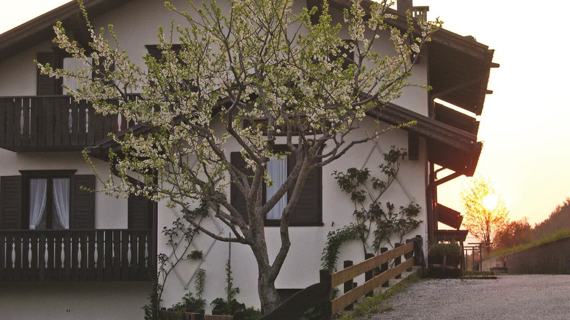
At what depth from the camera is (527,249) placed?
38969mm

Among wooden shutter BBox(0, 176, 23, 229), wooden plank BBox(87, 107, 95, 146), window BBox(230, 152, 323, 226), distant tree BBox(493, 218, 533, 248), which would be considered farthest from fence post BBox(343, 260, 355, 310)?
distant tree BBox(493, 218, 533, 248)

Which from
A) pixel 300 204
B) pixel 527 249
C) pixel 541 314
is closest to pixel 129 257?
pixel 300 204

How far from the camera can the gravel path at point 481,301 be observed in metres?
15.9

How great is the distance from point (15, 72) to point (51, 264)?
5192mm

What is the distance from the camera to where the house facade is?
22375 mm

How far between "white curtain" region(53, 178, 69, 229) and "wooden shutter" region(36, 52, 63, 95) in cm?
223

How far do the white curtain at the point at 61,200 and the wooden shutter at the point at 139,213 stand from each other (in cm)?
165

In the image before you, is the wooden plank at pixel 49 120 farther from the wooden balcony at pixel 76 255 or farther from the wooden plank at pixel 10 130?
the wooden balcony at pixel 76 255

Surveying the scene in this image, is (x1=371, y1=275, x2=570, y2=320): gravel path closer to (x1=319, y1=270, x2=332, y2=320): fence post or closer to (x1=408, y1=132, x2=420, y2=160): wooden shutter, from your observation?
(x1=319, y1=270, x2=332, y2=320): fence post

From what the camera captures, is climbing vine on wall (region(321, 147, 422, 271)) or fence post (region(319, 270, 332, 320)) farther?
climbing vine on wall (region(321, 147, 422, 271))

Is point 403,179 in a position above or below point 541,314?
above

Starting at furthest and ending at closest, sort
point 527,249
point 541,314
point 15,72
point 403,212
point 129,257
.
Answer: point 527,249 < point 15,72 < point 129,257 < point 403,212 < point 541,314

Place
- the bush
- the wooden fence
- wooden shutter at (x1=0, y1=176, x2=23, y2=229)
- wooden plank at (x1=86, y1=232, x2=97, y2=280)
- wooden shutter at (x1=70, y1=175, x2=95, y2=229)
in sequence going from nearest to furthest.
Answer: the wooden fence → the bush → wooden plank at (x1=86, y1=232, x2=97, y2=280) → wooden shutter at (x1=70, y1=175, x2=95, y2=229) → wooden shutter at (x1=0, y1=176, x2=23, y2=229)

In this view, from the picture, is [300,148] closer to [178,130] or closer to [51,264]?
[178,130]
